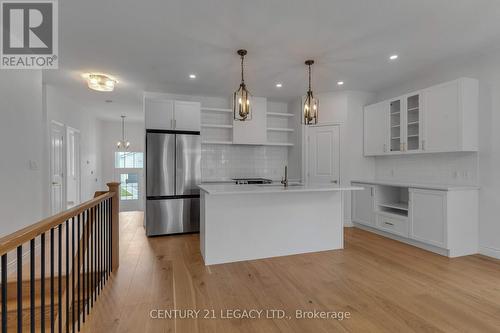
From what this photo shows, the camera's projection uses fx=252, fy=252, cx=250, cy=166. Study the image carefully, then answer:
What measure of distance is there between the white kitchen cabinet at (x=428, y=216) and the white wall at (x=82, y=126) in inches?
241

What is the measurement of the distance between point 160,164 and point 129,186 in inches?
200

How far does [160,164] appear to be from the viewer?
449cm

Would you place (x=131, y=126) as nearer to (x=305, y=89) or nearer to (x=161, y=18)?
→ (x=305, y=89)

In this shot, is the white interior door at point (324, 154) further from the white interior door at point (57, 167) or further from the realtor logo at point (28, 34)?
the white interior door at point (57, 167)

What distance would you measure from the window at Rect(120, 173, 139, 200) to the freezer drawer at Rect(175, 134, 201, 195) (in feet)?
16.4

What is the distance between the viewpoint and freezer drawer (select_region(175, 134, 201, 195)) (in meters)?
4.61

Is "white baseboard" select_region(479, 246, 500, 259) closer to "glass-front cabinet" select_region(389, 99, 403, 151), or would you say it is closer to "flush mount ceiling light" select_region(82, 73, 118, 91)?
"glass-front cabinet" select_region(389, 99, 403, 151)

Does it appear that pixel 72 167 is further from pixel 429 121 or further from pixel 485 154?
pixel 485 154

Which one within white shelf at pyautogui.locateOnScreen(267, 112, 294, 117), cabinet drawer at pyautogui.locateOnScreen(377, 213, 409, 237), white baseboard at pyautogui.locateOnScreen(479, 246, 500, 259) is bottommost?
white baseboard at pyautogui.locateOnScreen(479, 246, 500, 259)

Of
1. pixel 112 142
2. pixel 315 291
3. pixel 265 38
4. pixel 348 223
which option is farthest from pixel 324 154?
pixel 112 142

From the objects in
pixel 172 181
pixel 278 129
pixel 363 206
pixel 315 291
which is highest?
pixel 278 129

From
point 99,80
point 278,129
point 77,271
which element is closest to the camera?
point 77,271

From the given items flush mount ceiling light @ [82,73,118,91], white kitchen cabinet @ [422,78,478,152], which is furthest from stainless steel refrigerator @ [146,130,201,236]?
white kitchen cabinet @ [422,78,478,152]

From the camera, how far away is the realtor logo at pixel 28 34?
246 cm
